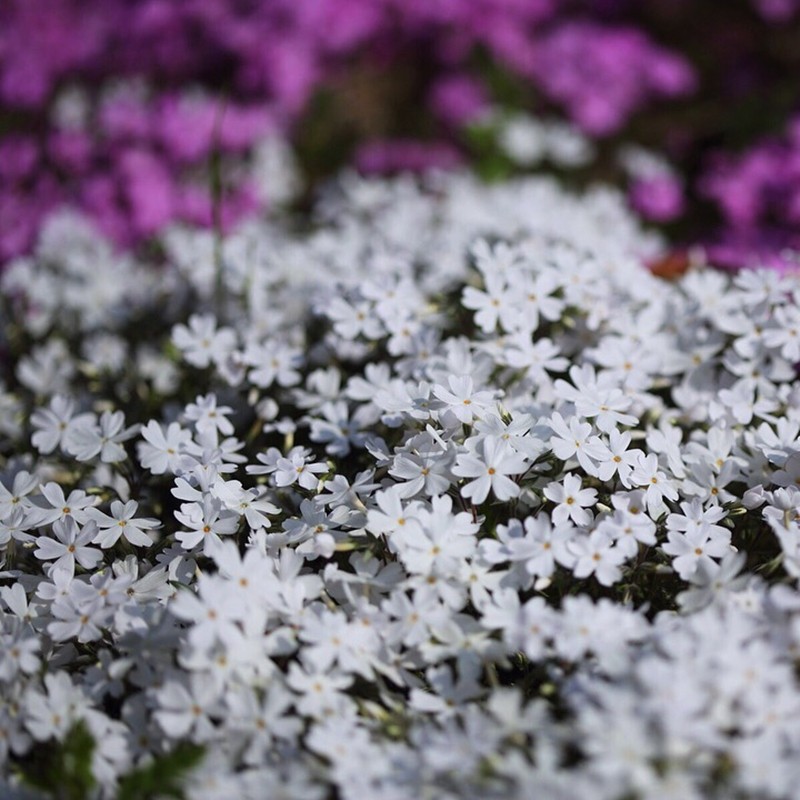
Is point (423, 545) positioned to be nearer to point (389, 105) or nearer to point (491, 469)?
point (491, 469)

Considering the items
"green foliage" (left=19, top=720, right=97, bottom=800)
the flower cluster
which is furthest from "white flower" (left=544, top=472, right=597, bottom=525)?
the flower cluster

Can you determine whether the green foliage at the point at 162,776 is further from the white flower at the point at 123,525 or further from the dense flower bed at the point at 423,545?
the white flower at the point at 123,525

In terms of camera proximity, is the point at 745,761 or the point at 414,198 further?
the point at 414,198

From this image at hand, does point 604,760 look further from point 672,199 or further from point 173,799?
point 672,199

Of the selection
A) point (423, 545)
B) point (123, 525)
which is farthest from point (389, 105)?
point (423, 545)

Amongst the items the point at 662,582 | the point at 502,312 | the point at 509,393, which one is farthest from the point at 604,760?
the point at 502,312

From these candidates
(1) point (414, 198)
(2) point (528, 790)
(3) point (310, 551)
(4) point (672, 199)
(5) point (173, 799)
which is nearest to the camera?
(2) point (528, 790)
